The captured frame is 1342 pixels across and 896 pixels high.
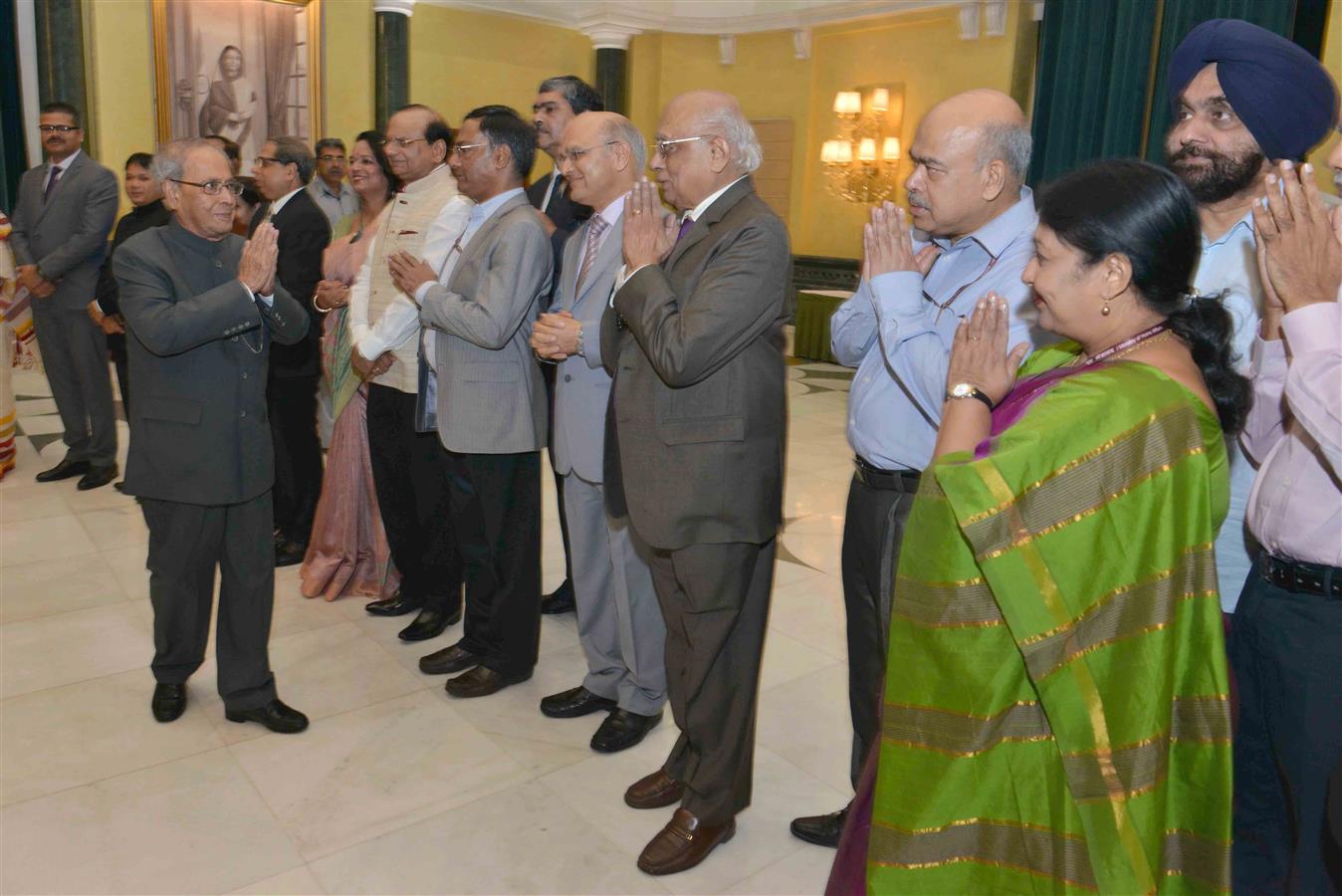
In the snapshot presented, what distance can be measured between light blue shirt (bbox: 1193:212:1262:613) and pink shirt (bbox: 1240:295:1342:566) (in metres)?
0.06

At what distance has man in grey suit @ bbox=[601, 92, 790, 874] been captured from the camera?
2.08 metres

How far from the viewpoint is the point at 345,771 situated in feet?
8.69

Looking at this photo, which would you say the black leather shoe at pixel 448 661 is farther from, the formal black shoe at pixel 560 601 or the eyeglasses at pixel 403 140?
the eyeglasses at pixel 403 140

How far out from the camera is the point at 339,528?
3.88 meters

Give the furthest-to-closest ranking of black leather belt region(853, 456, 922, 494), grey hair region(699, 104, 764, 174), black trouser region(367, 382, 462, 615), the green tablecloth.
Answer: the green tablecloth < black trouser region(367, 382, 462, 615) < grey hair region(699, 104, 764, 174) < black leather belt region(853, 456, 922, 494)

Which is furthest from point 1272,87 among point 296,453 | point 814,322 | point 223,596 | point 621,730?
point 814,322

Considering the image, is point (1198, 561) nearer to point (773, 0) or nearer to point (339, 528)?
point (339, 528)

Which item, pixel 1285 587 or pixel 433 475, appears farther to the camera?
pixel 433 475

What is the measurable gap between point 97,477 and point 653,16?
27.1 feet

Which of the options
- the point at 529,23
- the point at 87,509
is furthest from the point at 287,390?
the point at 529,23

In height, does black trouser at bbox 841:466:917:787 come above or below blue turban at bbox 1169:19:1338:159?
below

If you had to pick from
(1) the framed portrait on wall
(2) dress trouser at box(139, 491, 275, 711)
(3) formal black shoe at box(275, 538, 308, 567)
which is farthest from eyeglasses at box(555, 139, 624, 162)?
(1) the framed portrait on wall

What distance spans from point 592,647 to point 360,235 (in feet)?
6.05

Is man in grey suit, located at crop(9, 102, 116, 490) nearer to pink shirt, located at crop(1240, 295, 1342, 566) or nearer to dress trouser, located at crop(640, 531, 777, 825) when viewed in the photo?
dress trouser, located at crop(640, 531, 777, 825)
